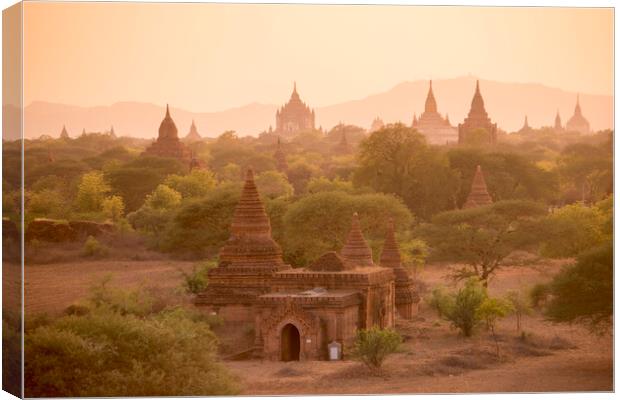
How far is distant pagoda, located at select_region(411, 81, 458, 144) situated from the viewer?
1613 inches

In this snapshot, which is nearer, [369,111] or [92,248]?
[369,111]

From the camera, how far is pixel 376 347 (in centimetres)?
3297

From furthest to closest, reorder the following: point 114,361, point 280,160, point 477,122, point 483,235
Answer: point 280,160
point 477,122
point 483,235
point 114,361

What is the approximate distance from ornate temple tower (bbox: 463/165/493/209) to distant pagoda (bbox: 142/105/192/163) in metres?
7.73

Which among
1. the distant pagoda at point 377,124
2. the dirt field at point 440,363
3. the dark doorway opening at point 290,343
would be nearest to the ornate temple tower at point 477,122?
the distant pagoda at point 377,124

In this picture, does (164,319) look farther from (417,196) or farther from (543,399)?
(417,196)

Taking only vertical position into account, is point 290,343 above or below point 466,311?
below

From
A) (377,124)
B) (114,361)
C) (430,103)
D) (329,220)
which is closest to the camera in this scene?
(114,361)

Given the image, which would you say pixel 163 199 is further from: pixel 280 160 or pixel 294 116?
pixel 280 160

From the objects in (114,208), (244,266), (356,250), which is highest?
(114,208)

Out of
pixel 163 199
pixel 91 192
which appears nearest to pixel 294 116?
pixel 91 192

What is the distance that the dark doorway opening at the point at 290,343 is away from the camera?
34.8 m

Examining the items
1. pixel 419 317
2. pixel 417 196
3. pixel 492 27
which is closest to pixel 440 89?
pixel 419 317

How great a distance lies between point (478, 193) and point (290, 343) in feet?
67.0
